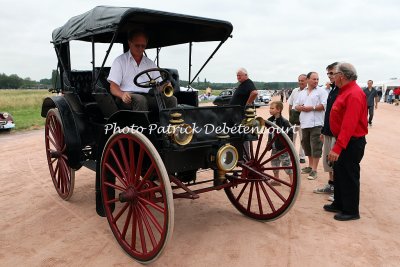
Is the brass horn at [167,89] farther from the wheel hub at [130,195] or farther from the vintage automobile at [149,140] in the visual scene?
the wheel hub at [130,195]

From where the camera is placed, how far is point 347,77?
4062 millimetres

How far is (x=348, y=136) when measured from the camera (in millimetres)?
3936

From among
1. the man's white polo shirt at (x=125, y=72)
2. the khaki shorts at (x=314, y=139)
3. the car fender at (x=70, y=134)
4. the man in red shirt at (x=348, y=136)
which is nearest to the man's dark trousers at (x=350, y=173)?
the man in red shirt at (x=348, y=136)

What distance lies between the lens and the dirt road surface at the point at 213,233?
3303mm

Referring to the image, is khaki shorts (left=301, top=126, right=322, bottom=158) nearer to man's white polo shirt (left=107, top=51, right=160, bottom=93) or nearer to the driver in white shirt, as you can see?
the driver in white shirt

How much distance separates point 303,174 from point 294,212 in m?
1.97

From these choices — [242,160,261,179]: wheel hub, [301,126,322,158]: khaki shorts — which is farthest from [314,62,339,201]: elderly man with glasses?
[242,160,261,179]: wheel hub

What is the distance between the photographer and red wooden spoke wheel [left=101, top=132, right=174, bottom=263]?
2861 mm

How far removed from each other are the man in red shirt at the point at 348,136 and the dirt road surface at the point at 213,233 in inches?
11.2

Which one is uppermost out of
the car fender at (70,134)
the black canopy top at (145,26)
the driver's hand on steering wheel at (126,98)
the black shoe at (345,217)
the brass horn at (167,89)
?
the black canopy top at (145,26)

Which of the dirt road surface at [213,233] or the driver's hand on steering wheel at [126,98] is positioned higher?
the driver's hand on steering wheel at [126,98]

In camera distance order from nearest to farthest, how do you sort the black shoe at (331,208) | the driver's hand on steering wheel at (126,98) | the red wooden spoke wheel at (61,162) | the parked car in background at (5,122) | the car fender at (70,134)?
the driver's hand on steering wheel at (126,98) < the car fender at (70,134) < the black shoe at (331,208) < the red wooden spoke wheel at (61,162) < the parked car in background at (5,122)

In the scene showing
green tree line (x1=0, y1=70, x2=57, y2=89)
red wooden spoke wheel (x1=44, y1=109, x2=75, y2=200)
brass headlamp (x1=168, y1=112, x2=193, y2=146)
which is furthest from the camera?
green tree line (x1=0, y1=70, x2=57, y2=89)

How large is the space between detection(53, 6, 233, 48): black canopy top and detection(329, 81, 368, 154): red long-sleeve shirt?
5.03ft
